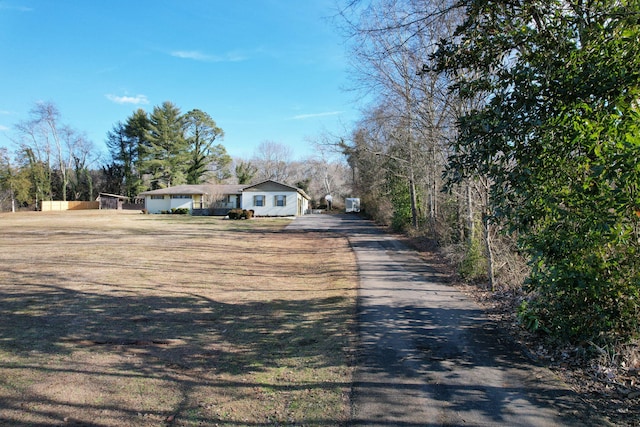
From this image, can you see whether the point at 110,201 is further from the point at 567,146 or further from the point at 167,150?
the point at 567,146

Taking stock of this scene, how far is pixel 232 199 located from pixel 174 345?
133ft

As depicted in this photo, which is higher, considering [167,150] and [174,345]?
[167,150]

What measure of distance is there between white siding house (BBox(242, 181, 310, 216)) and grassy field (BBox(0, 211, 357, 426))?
96.7ft

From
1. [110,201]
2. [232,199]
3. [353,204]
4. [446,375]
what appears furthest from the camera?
[110,201]

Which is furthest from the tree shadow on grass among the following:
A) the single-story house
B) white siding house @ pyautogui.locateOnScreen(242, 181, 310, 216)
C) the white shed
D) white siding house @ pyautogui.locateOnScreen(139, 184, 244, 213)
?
the white shed

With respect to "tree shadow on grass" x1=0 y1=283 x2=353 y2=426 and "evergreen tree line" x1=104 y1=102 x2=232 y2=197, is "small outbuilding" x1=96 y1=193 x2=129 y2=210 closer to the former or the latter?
"evergreen tree line" x1=104 y1=102 x2=232 y2=197

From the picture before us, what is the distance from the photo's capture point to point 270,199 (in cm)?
4022

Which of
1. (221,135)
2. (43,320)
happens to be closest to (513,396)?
(43,320)

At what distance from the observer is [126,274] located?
378 inches

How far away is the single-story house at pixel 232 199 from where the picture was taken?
40062mm

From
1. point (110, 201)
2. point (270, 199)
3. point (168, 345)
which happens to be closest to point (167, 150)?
point (110, 201)

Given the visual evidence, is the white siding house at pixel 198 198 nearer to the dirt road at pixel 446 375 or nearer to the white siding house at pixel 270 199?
the white siding house at pixel 270 199

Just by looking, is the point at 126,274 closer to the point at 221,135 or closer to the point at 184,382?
the point at 184,382

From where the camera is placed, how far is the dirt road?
311 cm
